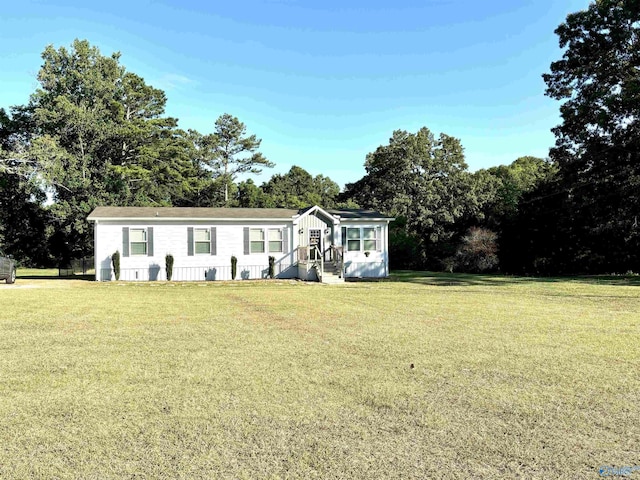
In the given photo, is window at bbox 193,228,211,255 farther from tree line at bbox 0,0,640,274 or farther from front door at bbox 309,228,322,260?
tree line at bbox 0,0,640,274

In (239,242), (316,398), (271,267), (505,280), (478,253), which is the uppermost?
(239,242)

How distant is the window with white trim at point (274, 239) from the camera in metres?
23.6

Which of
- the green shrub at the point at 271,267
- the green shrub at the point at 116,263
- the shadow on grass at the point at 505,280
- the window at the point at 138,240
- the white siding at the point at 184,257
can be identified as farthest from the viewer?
the green shrub at the point at 271,267

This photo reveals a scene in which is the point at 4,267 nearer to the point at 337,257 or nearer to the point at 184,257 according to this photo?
the point at 184,257

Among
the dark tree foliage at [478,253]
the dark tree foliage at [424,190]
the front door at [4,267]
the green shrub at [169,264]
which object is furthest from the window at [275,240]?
the dark tree foliage at [478,253]

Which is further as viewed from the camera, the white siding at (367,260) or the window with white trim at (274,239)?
the white siding at (367,260)

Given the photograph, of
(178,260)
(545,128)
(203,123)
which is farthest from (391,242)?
(203,123)

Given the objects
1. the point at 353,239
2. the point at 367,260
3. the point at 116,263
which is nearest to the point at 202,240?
the point at 116,263

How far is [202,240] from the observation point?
892 inches

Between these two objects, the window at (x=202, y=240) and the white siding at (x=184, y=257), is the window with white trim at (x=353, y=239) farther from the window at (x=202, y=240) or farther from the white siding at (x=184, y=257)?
the window at (x=202, y=240)

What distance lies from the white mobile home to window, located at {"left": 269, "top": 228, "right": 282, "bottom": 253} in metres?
0.05

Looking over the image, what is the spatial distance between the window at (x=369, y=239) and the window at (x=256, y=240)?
5592mm

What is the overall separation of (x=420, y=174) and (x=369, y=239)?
18.8m

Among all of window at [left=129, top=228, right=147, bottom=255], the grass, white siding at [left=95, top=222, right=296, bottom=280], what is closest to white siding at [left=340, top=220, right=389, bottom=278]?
white siding at [left=95, top=222, right=296, bottom=280]
